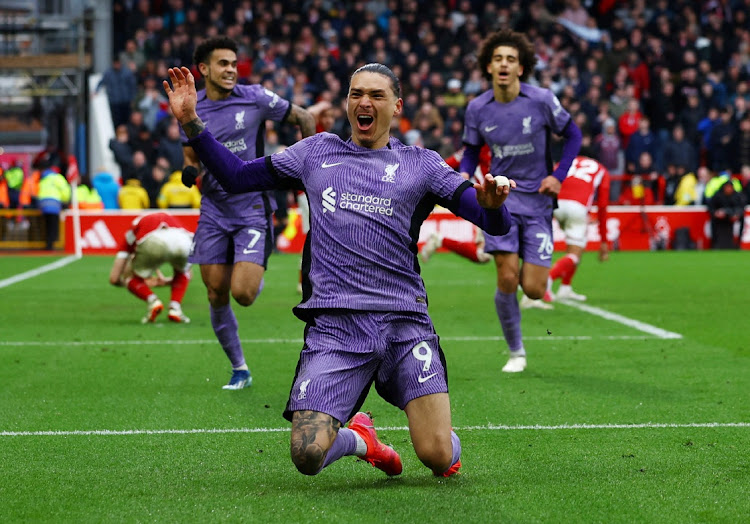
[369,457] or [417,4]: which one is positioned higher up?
[417,4]

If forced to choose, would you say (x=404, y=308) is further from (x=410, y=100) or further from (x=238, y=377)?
(x=410, y=100)

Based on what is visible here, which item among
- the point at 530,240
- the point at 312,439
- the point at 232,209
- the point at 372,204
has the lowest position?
the point at 312,439

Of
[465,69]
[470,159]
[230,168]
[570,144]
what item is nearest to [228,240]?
[470,159]

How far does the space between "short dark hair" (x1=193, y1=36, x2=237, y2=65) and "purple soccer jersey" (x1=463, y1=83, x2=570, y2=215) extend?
1940mm

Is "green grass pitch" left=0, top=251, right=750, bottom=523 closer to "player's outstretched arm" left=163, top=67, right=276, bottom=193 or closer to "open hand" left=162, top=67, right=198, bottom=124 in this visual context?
"player's outstretched arm" left=163, top=67, right=276, bottom=193

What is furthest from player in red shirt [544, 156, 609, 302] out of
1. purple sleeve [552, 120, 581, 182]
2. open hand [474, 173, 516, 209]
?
open hand [474, 173, 516, 209]

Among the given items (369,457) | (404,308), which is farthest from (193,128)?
(369,457)

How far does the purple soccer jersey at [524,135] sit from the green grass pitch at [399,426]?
4.26 feet

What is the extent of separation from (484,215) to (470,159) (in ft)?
13.4

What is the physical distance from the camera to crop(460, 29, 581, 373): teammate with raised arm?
8789 millimetres

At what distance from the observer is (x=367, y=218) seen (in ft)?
17.1

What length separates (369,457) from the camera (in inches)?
212

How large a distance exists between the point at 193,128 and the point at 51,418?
266 centimetres

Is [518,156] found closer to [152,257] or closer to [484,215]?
[484,215]
